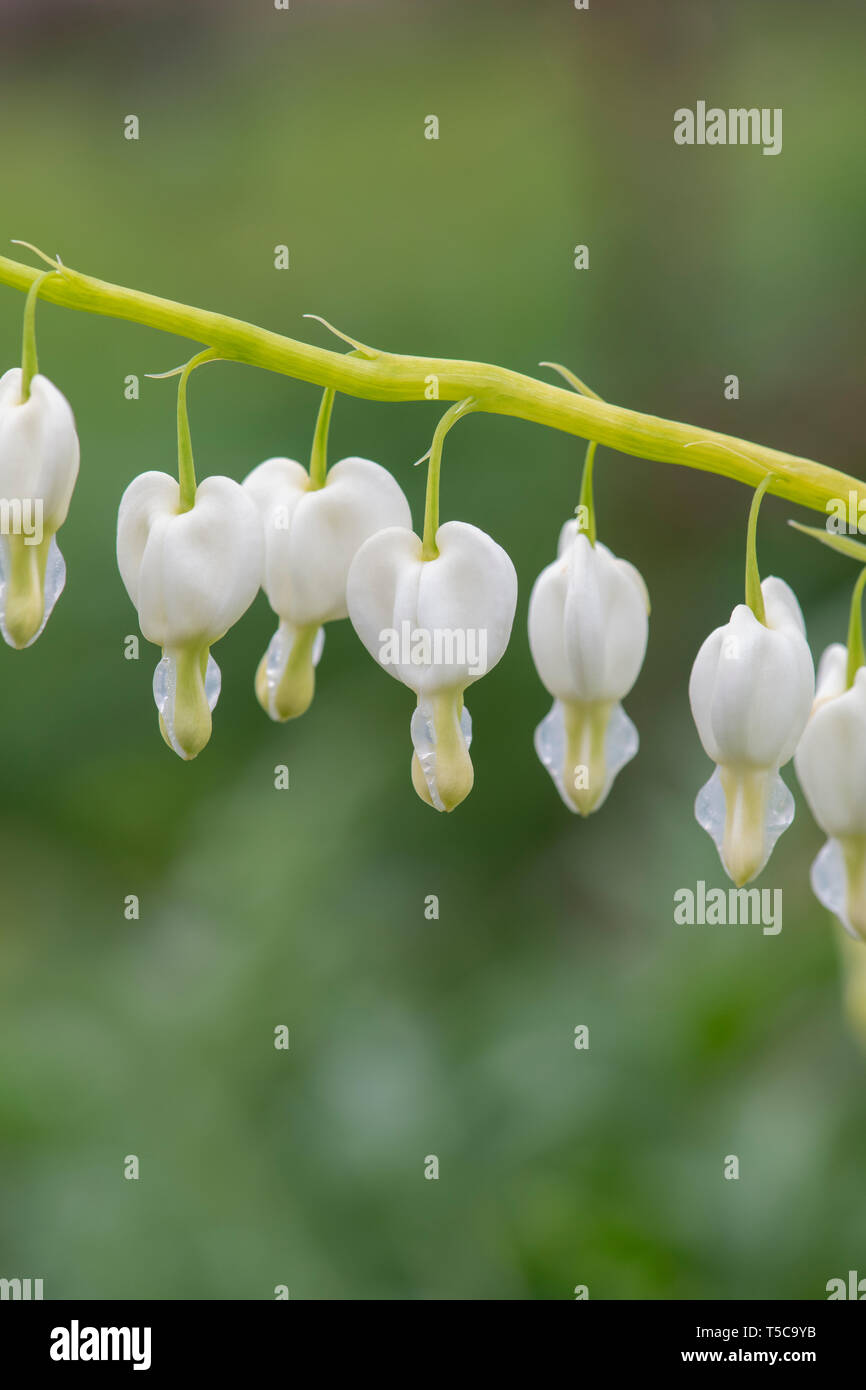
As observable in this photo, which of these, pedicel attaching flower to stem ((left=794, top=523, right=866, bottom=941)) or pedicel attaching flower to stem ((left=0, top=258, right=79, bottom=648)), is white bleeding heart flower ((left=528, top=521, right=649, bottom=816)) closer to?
pedicel attaching flower to stem ((left=794, top=523, right=866, bottom=941))

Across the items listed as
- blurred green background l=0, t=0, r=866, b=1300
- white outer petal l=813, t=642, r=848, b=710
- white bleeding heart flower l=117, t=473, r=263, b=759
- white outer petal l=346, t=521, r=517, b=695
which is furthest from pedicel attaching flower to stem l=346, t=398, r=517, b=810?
blurred green background l=0, t=0, r=866, b=1300

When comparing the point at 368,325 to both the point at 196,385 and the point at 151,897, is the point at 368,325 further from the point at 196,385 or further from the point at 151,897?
the point at 151,897

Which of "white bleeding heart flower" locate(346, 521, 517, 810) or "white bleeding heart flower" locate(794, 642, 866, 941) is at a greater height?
"white bleeding heart flower" locate(346, 521, 517, 810)

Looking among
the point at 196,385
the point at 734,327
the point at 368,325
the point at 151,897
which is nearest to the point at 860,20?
the point at 734,327

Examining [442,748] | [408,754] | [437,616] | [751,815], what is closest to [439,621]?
[437,616]

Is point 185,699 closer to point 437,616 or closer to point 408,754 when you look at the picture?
point 437,616

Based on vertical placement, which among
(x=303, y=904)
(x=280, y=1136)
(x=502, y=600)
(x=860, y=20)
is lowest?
(x=280, y=1136)

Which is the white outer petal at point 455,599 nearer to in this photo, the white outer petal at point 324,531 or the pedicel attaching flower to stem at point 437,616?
→ the pedicel attaching flower to stem at point 437,616
